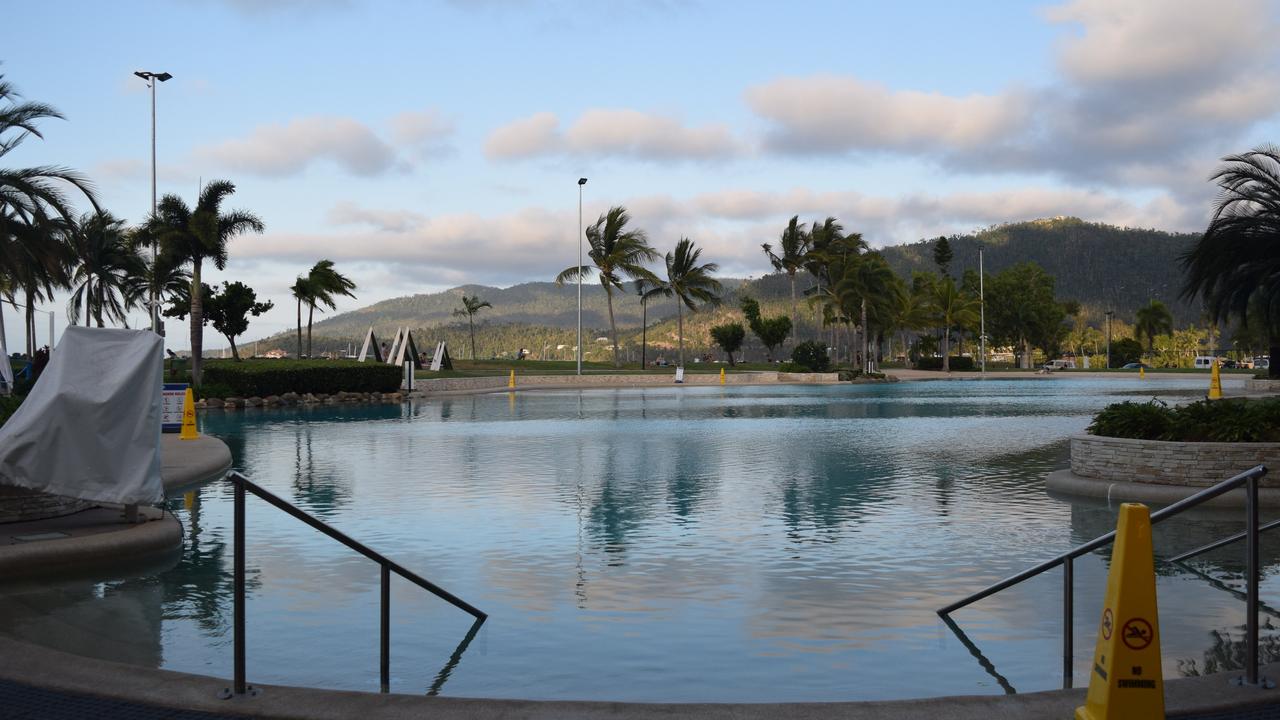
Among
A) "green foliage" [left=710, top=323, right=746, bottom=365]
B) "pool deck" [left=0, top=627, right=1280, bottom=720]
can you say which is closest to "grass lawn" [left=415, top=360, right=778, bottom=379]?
"green foliage" [left=710, top=323, right=746, bottom=365]

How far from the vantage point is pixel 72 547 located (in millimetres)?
10055

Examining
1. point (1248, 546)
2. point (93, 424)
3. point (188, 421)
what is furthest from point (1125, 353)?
point (1248, 546)

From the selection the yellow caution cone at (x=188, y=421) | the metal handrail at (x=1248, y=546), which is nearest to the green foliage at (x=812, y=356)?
the yellow caution cone at (x=188, y=421)

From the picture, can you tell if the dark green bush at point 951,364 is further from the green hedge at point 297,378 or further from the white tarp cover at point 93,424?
the white tarp cover at point 93,424

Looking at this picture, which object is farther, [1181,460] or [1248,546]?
[1181,460]

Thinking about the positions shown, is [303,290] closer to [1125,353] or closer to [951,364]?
[951,364]

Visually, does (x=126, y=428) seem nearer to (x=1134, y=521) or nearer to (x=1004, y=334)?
(x=1134, y=521)

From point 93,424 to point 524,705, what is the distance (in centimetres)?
711

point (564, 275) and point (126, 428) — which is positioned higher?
point (564, 275)

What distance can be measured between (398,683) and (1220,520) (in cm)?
1007

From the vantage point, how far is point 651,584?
31.3 ft

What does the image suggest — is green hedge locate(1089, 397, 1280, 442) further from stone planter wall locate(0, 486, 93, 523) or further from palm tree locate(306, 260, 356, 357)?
palm tree locate(306, 260, 356, 357)

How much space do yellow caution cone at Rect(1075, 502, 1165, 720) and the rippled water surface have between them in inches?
77.2

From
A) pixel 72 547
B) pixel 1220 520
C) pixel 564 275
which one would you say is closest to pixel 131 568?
pixel 72 547
